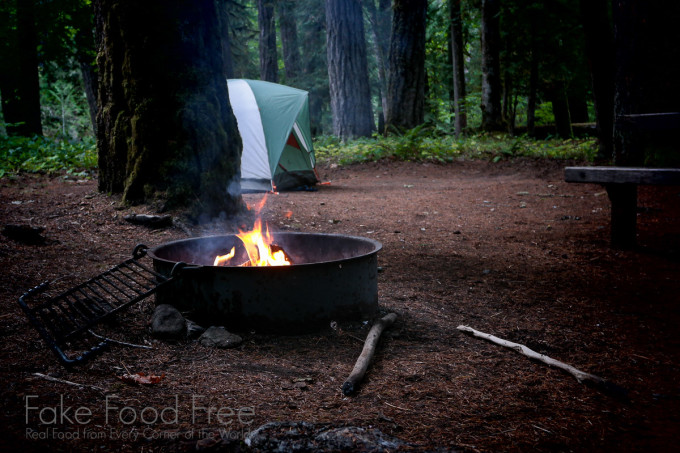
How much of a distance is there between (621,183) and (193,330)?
4.00 meters

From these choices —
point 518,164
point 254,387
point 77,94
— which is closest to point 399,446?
point 254,387

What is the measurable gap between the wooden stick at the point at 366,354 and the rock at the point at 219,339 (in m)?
0.77

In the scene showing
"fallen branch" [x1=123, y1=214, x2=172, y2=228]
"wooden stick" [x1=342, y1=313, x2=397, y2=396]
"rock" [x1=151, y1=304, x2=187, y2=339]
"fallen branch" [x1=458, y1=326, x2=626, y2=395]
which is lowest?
"fallen branch" [x1=458, y1=326, x2=626, y2=395]

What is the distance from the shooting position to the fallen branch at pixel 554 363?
2367mm

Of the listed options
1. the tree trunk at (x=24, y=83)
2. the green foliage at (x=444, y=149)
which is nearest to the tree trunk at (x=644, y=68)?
the green foliage at (x=444, y=149)

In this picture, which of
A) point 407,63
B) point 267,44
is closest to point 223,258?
point 407,63

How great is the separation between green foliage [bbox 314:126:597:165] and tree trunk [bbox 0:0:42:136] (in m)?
8.15

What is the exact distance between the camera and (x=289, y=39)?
21.9 metres

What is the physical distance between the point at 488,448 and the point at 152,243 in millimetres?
3945

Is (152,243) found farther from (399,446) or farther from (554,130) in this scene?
(554,130)

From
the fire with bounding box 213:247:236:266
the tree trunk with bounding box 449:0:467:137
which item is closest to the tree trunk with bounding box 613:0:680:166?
the fire with bounding box 213:247:236:266

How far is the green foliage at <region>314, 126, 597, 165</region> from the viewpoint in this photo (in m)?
12.5

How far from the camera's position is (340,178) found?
1169 centimetres

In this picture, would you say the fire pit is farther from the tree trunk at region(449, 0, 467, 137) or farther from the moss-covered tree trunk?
the tree trunk at region(449, 0, 467, 137)
